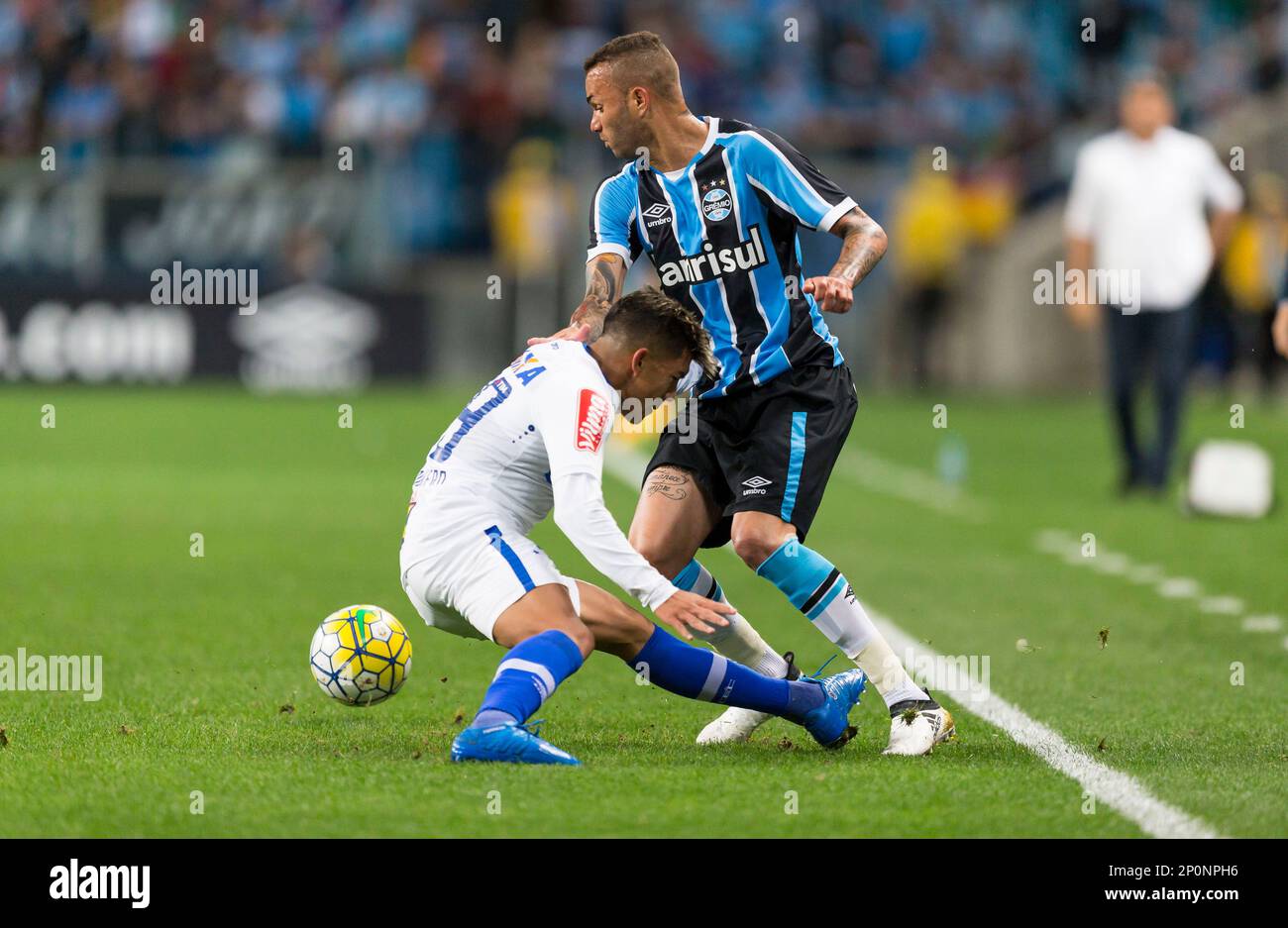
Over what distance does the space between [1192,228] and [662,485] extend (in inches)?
337

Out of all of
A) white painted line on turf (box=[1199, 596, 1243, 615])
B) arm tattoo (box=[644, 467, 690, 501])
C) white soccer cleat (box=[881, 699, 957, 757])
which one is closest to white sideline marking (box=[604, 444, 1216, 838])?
white soccer cleat (box=[881, 699, 957, 757])

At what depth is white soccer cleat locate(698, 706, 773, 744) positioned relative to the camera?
20.9 ft

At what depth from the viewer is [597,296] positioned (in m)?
6.55

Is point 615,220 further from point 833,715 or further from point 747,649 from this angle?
point 833,715

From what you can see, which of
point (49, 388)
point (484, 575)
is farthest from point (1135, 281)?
point (49, 388)

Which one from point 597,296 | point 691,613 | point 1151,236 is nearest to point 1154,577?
point 1151,236

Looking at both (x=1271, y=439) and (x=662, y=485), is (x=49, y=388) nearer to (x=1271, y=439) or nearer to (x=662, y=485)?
(x=1271, y=439)

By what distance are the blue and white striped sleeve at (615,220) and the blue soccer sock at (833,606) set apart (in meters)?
1.12

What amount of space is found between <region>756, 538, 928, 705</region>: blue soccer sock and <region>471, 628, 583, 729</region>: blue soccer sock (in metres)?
0.83

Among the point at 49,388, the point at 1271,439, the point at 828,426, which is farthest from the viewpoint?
the point at 49,388

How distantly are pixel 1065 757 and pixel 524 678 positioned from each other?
158 centimetres
